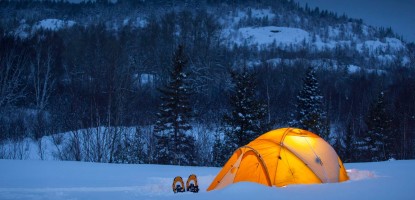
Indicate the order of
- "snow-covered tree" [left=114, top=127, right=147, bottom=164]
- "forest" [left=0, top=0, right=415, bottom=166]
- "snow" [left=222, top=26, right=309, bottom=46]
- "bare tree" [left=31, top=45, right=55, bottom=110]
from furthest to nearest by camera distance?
"snow" [left=222, top=26, right=309, bottom=46] → "bare tree" [left=31, top=45, right=55, bottom=110] → "forest" [left=0, top=0, right=415, bottom=166] → "snow-covered tree" [left=114, top=127, right=147, bottom=164]

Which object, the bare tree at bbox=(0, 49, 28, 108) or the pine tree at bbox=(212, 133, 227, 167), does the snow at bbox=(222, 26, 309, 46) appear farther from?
the pine tree at bbox=(212, 133, 227, 167)

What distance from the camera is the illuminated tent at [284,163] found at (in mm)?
7988

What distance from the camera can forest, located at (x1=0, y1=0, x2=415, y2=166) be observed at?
19.9m

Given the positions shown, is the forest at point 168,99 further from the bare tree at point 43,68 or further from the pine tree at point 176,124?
the bare tree at point 43,68

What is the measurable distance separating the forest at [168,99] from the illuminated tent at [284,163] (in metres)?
10.1

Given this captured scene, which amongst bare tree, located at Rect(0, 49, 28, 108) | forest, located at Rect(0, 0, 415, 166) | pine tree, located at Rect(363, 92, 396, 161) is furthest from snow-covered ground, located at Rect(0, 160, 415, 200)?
pine tree, located at Rect(363, 92, 396, 161)

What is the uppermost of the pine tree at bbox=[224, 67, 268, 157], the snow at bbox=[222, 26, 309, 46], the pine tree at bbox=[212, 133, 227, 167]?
the snow at bbox=[222, 26, 309, 46]

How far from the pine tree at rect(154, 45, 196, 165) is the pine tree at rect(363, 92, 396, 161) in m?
15.5

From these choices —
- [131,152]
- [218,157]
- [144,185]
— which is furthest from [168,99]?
[144,185]

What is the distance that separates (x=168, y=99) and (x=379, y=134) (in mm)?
17899

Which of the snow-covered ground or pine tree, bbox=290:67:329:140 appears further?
pine tree, bbox=290:67:329:140

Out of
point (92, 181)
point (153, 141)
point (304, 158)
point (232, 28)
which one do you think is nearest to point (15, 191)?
point (92, 181)

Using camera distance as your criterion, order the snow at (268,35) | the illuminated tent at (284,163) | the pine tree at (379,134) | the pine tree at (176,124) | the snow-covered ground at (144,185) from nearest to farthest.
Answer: the snow-covered ground at (144,185) → the illuminated tent at (284,163) → the pine tree at (176,124) → the pine tree at (379,134) → the snow at (268,35)

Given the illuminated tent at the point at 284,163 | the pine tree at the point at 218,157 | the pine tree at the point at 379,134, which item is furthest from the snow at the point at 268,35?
the illuminated tent at the point at 284,163
